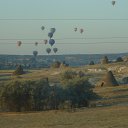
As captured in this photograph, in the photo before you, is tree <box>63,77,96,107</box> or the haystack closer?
tree <box>63,77,96,107</box>

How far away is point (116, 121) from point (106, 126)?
2151mm

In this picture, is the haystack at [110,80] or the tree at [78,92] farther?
the haystack at [110,80]

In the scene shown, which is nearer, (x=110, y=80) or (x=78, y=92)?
(x=78, y=92)

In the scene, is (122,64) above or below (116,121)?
above

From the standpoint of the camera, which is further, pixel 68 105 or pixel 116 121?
pixel 68 105

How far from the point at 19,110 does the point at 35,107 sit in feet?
3.78

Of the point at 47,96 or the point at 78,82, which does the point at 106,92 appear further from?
the point at 47,96

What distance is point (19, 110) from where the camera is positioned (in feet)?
119

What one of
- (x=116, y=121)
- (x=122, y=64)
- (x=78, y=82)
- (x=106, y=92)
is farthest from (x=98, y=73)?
(x=116, y=121)

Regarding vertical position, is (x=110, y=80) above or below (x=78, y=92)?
above

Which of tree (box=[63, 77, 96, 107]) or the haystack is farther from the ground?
the haystack

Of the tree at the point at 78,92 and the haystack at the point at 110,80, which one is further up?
the haystack at the point at 110,80

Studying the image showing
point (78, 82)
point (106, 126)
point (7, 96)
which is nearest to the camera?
point (106, 126)

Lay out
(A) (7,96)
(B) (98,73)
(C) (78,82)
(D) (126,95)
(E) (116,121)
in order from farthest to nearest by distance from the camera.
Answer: (B) (98,73), (D) (126,95), (C) (78,82), (A) (7,96), (E) (116,121)
